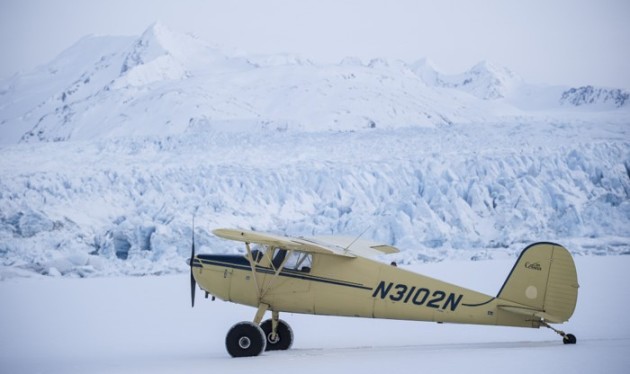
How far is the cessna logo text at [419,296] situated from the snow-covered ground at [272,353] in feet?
1.70

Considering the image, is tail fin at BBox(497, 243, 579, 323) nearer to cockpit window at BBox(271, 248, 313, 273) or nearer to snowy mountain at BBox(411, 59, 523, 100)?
cockpit window at BBox(271, 248, 313, 273)

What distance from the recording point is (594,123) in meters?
29.5

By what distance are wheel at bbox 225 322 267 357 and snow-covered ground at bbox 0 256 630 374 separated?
0.59ft

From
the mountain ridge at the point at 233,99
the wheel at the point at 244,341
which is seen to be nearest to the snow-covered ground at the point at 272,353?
the wheel at the point at 244,341

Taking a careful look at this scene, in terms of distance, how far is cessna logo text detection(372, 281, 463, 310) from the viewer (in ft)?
26.9

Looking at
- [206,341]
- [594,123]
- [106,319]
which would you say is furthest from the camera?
[594,123]

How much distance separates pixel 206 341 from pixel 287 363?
2.91 meters

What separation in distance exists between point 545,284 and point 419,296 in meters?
1.44

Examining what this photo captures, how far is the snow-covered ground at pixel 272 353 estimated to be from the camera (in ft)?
22.3

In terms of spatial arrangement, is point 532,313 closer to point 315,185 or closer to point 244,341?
point 244,341

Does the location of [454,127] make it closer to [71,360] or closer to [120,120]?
[120,120]

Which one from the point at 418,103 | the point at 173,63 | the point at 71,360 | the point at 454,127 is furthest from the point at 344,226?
the point at 173,63

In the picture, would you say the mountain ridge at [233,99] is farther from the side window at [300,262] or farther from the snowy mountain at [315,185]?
the side window at [300,262]

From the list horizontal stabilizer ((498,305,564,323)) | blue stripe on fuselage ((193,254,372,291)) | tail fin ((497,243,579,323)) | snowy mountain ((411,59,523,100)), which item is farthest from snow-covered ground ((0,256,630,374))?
snowy mountain ((411,59,523,100))
